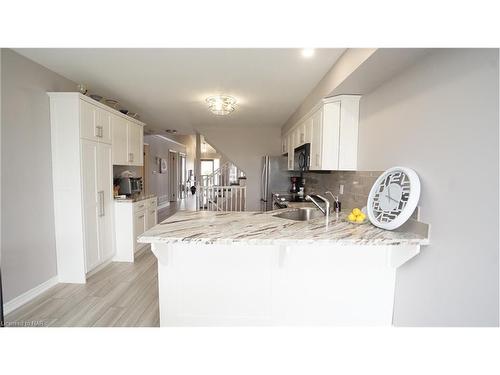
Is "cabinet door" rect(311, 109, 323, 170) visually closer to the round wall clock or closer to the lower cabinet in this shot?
the round wall clock

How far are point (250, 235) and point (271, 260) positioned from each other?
0.96 ft

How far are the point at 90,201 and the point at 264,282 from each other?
7.64ft

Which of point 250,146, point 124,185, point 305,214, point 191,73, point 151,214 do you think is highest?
point 191,73

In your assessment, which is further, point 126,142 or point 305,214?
point 126,142

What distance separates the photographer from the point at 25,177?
2.09 m

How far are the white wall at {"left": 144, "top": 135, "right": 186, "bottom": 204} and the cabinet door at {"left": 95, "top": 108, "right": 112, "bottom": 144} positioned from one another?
384 centimetres

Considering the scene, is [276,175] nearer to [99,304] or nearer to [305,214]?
[305,214]

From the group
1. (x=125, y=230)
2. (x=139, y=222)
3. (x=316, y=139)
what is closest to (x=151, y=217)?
(x=139, y=222)

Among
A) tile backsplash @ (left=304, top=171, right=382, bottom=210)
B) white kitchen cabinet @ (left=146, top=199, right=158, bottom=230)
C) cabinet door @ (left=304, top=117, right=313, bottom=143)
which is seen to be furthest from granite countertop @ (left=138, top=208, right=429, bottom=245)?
white kitchen cabinet @ (left=146, top=199, right=158, bottom=230)

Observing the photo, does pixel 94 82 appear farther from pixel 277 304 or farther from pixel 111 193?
pixel 277 304

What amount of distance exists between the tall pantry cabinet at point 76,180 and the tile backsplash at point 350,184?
2972mm

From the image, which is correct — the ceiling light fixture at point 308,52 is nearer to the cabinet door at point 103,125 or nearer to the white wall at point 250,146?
the cabinet door at point 103,125

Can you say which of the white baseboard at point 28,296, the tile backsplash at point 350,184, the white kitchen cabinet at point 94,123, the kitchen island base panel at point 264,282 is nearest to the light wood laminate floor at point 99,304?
the white baseboard at point 28,296
